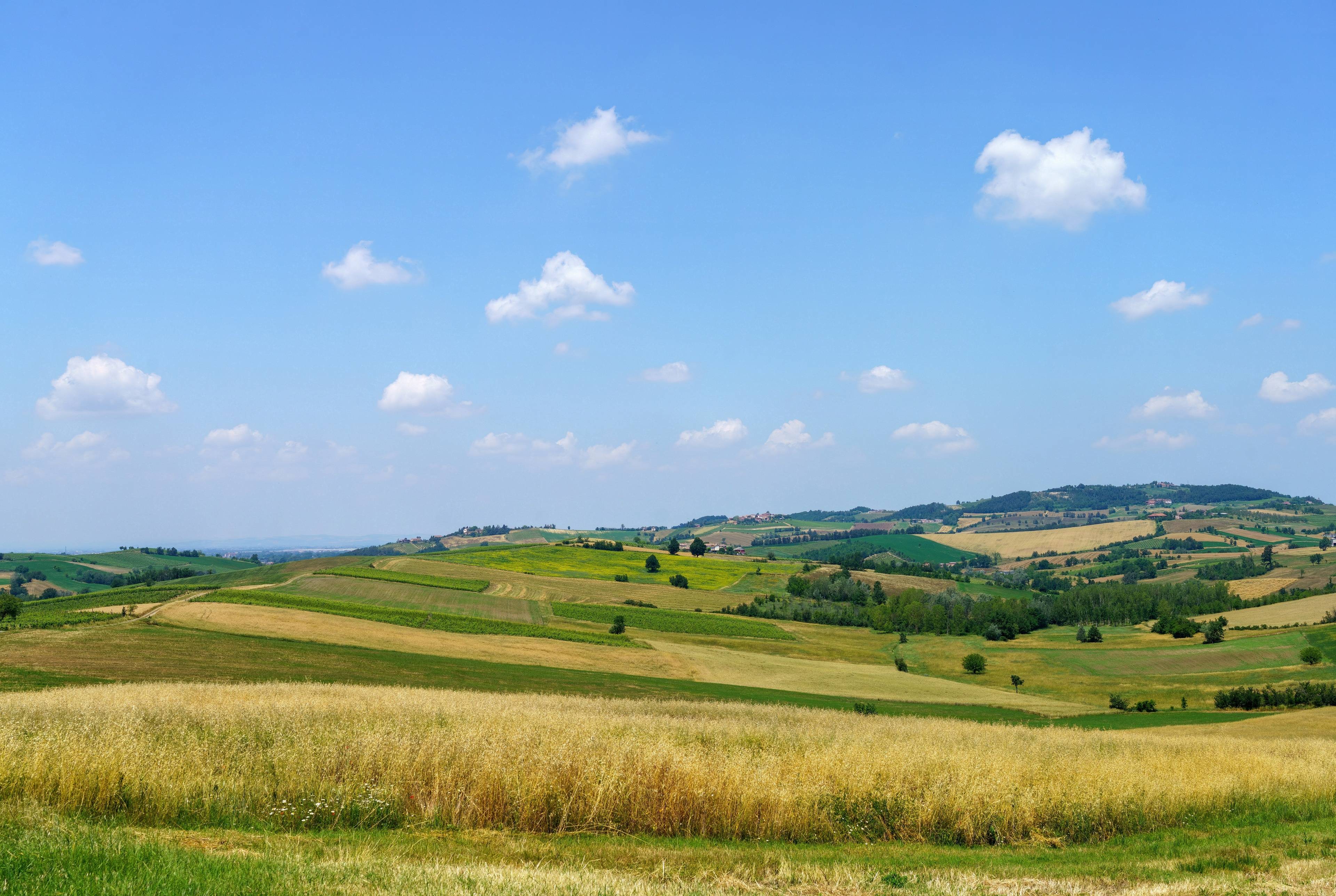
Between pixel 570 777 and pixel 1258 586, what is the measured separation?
168 metres

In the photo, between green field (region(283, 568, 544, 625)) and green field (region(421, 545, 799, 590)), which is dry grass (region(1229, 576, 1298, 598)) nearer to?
green field (region(421, 545, 799, 590))

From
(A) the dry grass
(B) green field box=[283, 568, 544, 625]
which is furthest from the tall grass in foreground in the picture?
(A) the dry grass

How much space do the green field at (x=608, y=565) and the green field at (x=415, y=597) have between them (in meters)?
33.1

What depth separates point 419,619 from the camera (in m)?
77.6

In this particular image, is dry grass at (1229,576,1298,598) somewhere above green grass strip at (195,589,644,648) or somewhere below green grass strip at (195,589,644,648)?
below

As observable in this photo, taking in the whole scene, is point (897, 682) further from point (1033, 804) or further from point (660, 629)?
point (1033, 804)

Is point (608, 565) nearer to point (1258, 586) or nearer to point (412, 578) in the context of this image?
point (412, 578)

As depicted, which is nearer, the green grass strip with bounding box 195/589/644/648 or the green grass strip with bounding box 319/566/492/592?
the green grass strip with bounding box 195/589/644/648

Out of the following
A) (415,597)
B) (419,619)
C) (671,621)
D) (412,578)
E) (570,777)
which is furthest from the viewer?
(412,578)

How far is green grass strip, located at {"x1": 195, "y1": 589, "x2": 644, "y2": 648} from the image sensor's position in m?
75.7

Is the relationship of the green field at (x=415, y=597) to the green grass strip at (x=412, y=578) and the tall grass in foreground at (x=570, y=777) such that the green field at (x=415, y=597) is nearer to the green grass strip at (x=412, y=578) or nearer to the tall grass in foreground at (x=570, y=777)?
the green grass strip at (x=412, y=578)

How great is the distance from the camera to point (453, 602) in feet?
301

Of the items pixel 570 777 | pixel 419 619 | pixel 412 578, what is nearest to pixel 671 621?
pixel 419 619

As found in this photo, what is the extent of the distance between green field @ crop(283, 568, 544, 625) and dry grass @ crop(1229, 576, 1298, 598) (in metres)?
118
